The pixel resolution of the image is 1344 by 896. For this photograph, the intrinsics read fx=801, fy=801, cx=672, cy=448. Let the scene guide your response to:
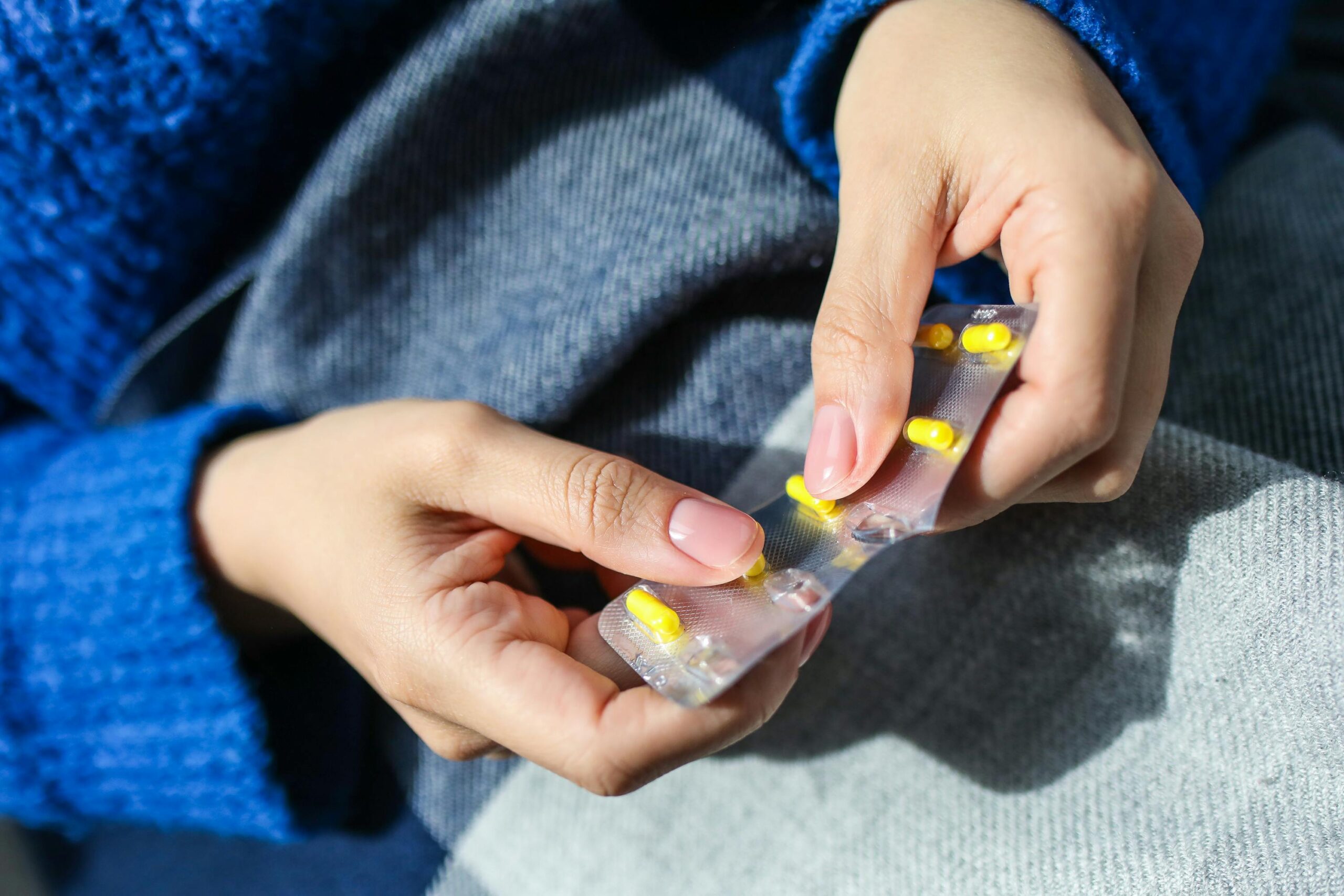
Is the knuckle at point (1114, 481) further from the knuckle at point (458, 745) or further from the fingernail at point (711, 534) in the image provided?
the knuckle at point (458, 745)

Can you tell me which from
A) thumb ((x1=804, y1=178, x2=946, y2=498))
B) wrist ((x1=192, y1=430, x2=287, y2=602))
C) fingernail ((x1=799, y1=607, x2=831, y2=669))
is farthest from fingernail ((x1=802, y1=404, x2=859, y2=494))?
wrist ((x1=192, y1=430, x2=287, y2=602))

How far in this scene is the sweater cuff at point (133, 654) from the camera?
70cm

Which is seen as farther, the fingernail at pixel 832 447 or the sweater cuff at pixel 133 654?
the sweater cuff at pixel 133 654

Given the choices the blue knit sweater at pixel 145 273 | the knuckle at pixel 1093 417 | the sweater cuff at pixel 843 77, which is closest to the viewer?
the knuckle at pixel 1093 417

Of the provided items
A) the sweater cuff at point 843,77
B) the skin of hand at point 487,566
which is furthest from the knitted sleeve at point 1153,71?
the skin of hand at point 487,566

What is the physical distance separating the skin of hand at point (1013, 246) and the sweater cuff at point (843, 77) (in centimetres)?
2

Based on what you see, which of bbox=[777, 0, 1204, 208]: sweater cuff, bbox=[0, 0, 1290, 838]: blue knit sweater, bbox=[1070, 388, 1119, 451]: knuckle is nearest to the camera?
bbox=[1070, 388, 1119, 451]: knuckle

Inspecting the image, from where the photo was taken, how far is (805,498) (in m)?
0.57

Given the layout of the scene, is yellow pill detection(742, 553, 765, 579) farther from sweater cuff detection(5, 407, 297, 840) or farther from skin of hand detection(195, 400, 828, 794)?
sweater cuff detection(5, 407, 297, 840)

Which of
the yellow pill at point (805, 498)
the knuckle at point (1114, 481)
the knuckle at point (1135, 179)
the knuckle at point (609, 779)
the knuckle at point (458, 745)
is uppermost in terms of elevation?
the knuckle at point (1135, 179)

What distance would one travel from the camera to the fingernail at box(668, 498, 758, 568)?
0.52m

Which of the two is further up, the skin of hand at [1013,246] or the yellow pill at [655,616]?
the skin of hand at [1013,246]

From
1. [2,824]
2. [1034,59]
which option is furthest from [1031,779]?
[2,824]

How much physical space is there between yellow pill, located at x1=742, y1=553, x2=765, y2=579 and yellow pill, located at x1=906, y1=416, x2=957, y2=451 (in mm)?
128
